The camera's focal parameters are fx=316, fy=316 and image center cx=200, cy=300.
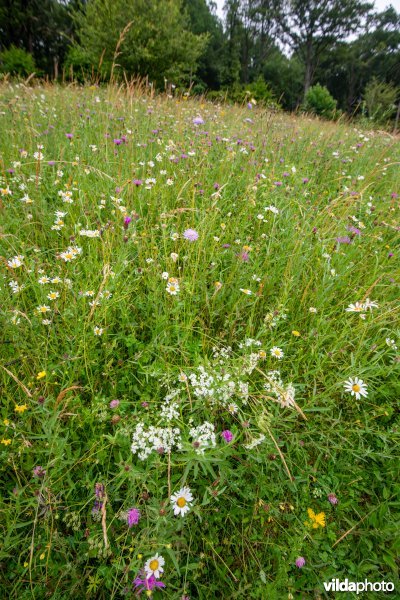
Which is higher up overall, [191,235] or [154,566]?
[191,235]

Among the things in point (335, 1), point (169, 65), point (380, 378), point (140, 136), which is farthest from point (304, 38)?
point (380, 378)

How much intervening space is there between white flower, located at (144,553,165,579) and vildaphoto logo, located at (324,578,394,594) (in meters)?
0.58

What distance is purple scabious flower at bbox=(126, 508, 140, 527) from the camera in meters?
1.03

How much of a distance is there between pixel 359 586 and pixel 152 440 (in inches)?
34.1

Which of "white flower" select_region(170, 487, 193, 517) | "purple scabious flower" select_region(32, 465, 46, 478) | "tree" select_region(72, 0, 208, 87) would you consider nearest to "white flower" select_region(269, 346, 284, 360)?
"white flower" select_region(170, 487, 193, 517)

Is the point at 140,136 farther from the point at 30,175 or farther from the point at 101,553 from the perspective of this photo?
the point at 101,553

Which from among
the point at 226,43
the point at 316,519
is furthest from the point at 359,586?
the point at 226,43

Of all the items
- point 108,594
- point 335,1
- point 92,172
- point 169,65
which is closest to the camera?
point 108,594

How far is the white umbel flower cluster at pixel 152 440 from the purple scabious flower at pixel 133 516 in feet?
0.53

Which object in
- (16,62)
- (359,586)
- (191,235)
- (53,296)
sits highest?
(16,62)

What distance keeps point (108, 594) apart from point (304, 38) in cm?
3604

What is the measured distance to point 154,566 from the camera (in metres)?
0.97

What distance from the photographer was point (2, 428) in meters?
1.20

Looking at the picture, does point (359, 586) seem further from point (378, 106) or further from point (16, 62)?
point (16, 62)
